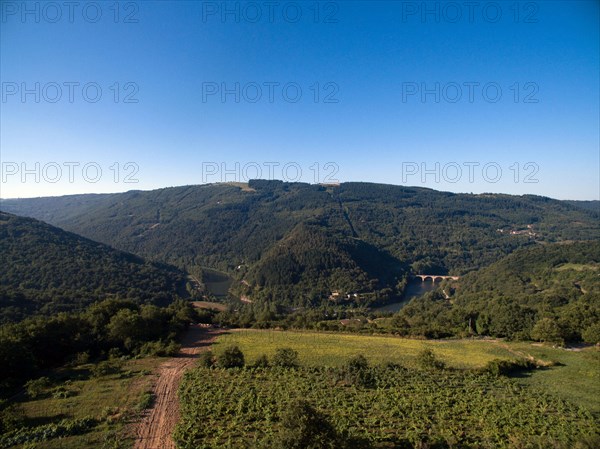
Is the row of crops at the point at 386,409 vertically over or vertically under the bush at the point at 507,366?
over

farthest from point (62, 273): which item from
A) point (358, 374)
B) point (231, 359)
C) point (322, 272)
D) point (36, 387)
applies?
point (358, 374)

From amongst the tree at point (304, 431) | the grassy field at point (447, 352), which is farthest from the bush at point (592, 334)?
the tree at point (304, 431)

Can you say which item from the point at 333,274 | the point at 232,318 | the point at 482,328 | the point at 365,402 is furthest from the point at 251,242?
the point at 365,402

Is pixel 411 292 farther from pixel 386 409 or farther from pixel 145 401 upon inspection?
pixel 145 401

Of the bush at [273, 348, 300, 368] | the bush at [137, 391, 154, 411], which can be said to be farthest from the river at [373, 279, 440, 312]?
the bush at [137, 391, 154, 411]

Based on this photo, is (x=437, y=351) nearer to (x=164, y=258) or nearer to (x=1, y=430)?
(x=1, y=430)

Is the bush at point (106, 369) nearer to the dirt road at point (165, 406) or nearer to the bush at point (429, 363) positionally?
the dirt road at point (165, 406)

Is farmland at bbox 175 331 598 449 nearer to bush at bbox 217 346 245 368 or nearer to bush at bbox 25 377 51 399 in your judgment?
bush at bbox 217 346 245 368
